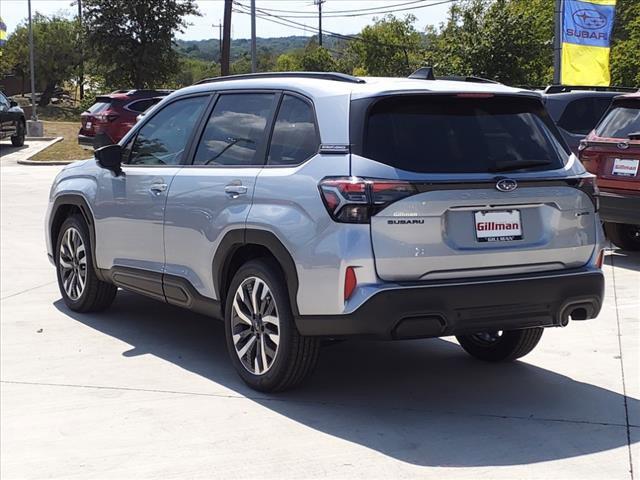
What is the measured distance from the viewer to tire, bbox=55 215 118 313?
22.5 feet

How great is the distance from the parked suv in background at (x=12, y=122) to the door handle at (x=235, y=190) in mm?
21983

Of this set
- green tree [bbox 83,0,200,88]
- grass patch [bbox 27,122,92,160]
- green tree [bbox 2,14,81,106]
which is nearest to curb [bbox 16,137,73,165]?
grass patch [bbox 27,122,92,160]

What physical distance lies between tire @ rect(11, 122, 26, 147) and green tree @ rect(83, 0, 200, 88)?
14745mm

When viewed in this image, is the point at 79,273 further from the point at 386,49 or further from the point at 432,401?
the point at 386,49

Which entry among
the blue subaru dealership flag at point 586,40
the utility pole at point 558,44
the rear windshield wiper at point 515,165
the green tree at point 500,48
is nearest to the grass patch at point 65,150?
the utility pole at point 558,44

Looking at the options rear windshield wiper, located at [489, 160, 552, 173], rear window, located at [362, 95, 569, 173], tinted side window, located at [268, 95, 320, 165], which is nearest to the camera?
rear window, located at [362, 95, 569, 173]

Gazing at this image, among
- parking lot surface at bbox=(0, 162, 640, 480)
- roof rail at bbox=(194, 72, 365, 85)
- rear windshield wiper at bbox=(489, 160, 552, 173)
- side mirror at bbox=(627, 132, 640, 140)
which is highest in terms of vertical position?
roof rail at bbox=(194, 72, 365, 85)

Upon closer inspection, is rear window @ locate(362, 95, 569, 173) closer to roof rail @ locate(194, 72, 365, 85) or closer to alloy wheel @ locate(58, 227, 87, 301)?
roof rail @ locate(194, 72, 365, 85)

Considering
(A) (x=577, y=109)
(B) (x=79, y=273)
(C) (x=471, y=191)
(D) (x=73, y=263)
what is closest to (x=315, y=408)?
(C) (x=471, y=191)

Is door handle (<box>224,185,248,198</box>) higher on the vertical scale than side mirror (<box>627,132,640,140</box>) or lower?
lower

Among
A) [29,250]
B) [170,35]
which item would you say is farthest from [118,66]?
[29,250]

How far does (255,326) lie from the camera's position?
5023 mm

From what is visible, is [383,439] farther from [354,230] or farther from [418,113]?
[418,113]

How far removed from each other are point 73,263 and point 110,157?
119 centimetres
